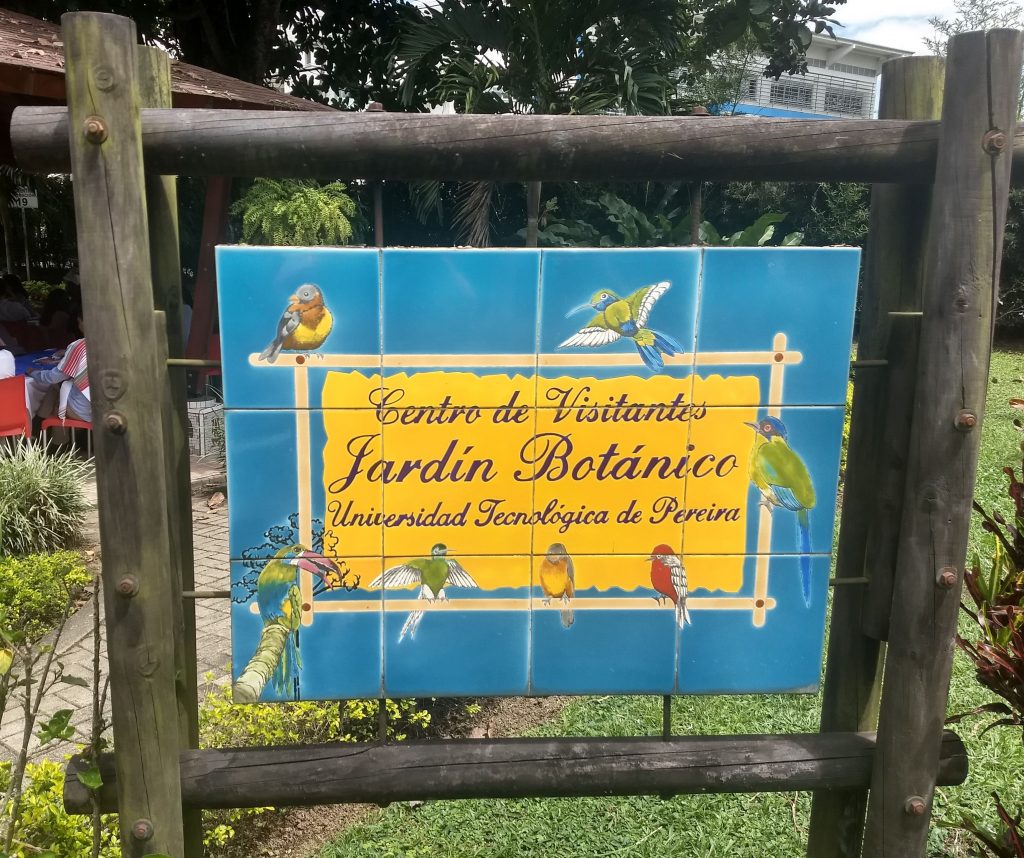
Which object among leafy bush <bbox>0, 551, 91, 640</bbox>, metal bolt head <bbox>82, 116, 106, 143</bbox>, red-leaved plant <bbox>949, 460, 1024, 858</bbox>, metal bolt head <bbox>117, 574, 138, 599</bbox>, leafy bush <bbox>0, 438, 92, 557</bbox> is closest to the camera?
metal bolt head <bbox>82, 116, 106, 143</bbox>

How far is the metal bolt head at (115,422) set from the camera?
152cm

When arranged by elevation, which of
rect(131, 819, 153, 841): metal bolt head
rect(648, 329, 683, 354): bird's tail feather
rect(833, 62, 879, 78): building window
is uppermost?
rect(833, 62, 879, 78): building window

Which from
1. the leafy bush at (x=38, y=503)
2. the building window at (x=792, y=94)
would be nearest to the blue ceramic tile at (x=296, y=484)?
the leafy bush at (x=38, y=503)

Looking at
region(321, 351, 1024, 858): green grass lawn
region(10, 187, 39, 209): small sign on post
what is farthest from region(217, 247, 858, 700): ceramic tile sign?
region(10, 187, 39, 209): small sign on post

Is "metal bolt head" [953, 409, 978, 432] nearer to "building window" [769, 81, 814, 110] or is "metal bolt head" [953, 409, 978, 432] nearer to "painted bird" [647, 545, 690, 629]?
"painted bird" [647, 545, 690, 629]

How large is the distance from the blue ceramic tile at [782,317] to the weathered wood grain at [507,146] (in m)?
0.17

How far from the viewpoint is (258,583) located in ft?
5.57

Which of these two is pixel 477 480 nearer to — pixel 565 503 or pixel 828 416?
pixel 565 503

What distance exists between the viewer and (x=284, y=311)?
5.29 feet

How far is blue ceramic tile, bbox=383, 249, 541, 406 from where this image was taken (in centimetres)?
163

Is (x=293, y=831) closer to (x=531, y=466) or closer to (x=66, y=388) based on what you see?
(x=531, y=466)

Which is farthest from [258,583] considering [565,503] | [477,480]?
[565,503]

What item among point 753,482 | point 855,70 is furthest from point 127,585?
point 855,70

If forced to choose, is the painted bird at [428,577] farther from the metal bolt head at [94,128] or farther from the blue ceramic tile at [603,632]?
the metal bolt head at [94,128]
